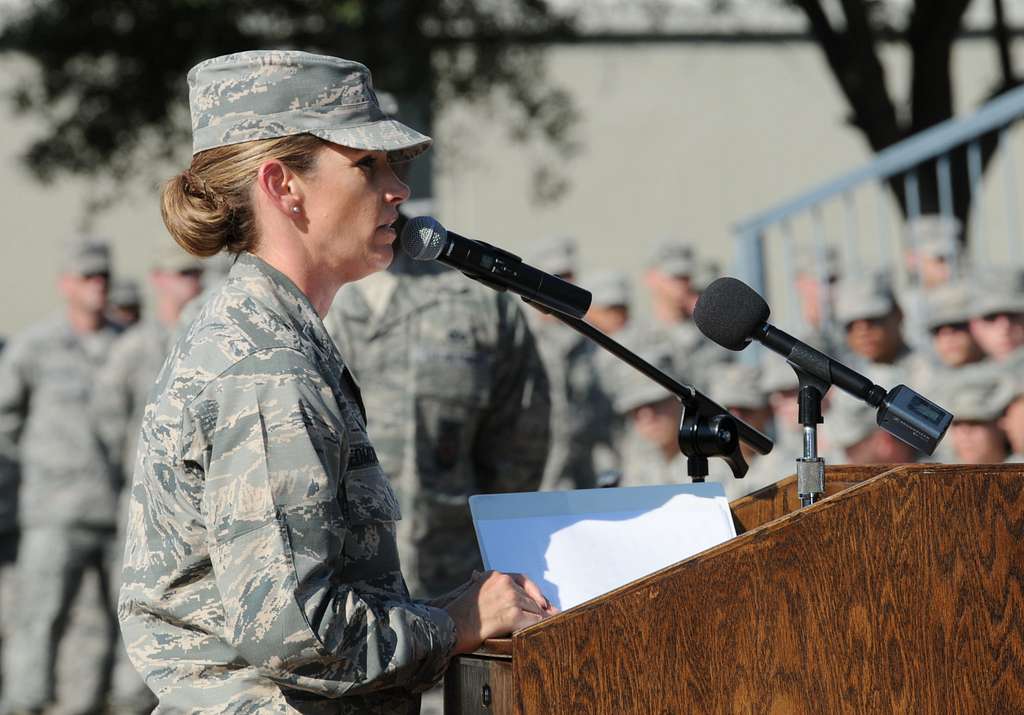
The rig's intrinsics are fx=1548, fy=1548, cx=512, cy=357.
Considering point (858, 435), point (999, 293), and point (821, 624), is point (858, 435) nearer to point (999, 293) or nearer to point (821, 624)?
point (999, 293)

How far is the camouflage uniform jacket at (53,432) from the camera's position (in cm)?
814

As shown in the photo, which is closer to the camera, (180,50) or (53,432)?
(53,432)

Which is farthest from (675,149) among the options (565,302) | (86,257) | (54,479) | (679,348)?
(565,302)

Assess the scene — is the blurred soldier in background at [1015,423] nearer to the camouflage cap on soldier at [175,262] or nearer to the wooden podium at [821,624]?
the wooden podium at [821,624]

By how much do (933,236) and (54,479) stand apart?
15.2 ft

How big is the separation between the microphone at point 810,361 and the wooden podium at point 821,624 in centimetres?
19

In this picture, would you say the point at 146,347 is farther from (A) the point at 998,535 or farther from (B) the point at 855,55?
(A) the point at 998,535

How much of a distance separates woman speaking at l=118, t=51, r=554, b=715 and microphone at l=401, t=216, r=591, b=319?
6 cm

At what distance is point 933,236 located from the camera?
261 inches

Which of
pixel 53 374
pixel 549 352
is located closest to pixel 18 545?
pixel 53 374

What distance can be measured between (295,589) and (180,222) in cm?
67

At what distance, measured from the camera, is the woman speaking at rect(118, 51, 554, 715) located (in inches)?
A: 80.8

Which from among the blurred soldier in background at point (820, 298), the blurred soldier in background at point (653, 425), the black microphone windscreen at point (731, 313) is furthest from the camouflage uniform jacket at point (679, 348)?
the black microphone windscreen at point (731, 313)

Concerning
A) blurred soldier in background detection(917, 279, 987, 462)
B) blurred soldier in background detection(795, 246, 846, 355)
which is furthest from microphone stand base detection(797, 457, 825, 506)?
blurred soldier in background detection(795, 246, 846, 355)
